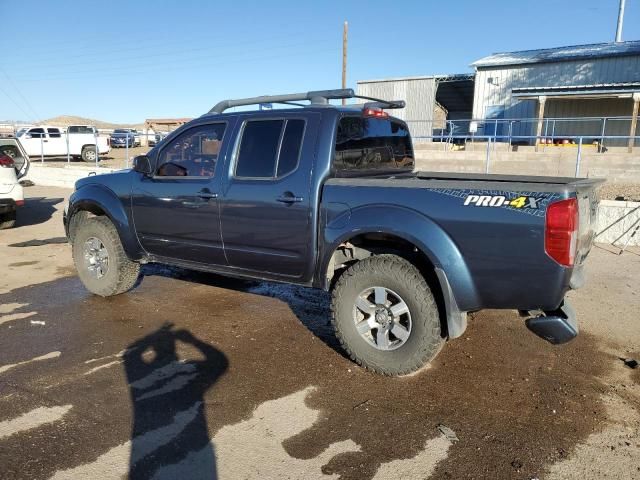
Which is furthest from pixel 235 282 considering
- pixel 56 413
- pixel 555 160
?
pixel 555 160

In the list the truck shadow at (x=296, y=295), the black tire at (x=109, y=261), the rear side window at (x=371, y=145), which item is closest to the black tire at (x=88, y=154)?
the truck shadow at (x=296, y=295)

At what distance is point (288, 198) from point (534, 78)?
2574 cm

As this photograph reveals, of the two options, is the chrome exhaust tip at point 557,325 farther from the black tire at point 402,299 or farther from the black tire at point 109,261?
the black tire at point 109,261

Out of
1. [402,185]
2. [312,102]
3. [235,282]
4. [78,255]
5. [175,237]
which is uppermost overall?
[312,102]

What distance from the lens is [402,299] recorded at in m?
3.63

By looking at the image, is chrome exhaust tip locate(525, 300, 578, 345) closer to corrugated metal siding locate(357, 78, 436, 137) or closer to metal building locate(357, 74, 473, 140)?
metal building locate(357, 74, 473, 140)

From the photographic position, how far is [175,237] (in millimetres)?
4902

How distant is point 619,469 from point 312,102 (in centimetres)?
350

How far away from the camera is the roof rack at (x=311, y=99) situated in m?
4.46

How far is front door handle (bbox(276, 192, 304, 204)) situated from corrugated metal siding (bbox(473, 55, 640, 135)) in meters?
22.9

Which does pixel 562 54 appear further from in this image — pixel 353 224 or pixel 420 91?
pixel 353 224

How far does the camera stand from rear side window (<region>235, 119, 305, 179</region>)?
4.16 metres

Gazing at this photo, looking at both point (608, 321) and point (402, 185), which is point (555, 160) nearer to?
point (608, 321)

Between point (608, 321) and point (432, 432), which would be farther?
point (608, 321)
